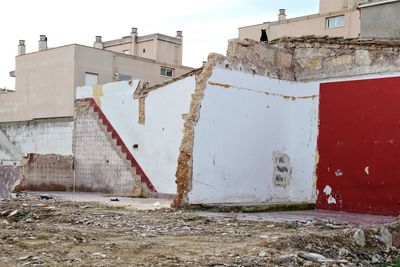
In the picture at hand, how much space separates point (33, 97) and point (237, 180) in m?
28.3

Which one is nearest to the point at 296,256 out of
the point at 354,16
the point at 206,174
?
the point at 206,174

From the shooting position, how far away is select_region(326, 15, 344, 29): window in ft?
129

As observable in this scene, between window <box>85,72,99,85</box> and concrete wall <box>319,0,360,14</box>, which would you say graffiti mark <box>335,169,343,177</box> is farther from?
concrete wall <box>319,0,360,14</box>

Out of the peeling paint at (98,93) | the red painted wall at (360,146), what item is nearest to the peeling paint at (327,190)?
the red painted wall at (360,146)

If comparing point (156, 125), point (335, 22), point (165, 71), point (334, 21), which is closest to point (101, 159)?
point (156, 125)

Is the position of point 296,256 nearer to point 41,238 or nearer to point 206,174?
point 41,238

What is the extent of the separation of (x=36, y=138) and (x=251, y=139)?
18.3 meters

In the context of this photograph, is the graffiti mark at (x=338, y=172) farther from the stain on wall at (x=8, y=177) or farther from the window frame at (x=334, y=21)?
the window frame at (x=334, y=21)

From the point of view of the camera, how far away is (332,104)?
1514 cm

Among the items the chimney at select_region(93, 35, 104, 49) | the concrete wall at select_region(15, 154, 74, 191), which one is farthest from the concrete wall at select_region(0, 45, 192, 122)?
the concrete wall at select_region(15, 154, 74, 191)

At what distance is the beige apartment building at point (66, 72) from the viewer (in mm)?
37000

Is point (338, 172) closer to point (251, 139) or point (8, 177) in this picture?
point (251, 139)

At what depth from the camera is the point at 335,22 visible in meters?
39.7

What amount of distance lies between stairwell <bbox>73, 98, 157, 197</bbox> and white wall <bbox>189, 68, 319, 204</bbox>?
13.9 feet
